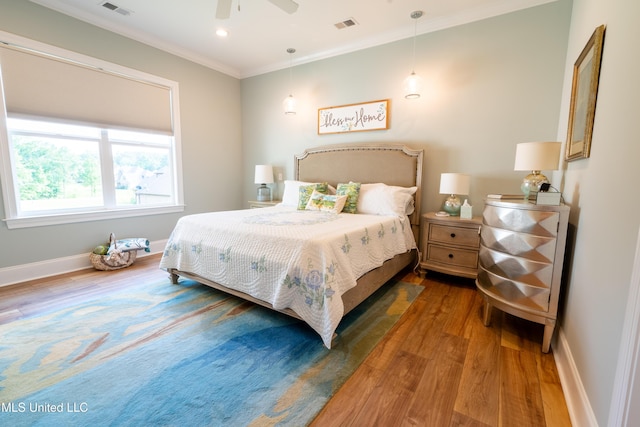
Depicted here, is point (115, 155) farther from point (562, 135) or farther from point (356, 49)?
point (562, 135)

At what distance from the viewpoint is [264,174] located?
166 inches

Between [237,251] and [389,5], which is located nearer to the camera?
[237,251]

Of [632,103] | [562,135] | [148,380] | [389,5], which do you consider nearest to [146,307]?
[148,380]

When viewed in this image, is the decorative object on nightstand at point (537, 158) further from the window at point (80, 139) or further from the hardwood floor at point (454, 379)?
the window at point (80, 139)

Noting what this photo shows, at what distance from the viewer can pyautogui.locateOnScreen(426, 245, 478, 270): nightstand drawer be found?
2.66 m

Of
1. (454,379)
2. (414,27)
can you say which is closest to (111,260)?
(454,379)

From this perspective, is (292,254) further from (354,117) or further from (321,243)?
(354,117)

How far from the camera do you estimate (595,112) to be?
1543mm

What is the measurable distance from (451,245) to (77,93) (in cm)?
430

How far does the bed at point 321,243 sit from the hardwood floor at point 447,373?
14.3 inches

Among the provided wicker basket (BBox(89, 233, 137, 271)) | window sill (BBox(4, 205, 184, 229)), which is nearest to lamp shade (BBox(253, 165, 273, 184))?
window sill (BBox(4, 205, 184, 229))

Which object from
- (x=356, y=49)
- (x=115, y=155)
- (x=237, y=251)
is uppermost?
(x=356, y=49)

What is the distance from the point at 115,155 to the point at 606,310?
4.51 metres

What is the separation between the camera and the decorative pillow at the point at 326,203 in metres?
3.05
